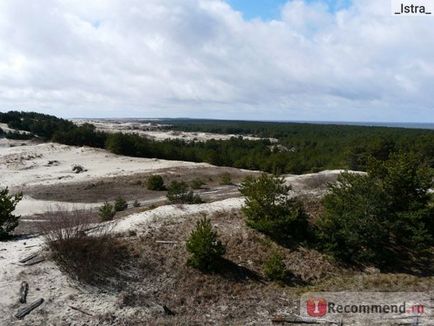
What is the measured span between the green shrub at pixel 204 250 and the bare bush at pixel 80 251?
217cm

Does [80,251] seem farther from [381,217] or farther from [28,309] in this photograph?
[381,217]

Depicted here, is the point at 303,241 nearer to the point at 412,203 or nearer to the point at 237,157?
the point at 412,203

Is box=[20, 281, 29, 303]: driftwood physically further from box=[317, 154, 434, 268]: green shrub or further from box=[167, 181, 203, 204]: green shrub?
box=[167, 181, 203, 204]: green shrub

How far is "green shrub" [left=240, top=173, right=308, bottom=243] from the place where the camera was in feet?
53.8

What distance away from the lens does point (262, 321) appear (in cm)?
1127

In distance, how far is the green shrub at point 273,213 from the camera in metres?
16.4

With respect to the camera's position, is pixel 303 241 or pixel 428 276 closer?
pixel 428 276

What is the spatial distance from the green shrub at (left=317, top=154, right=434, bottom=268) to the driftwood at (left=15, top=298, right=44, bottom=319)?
978 cm

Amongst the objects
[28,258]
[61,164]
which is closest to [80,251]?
[28,258]

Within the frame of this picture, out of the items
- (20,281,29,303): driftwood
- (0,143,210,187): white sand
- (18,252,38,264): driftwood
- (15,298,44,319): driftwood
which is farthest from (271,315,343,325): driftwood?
(0,143,210,187): white sand

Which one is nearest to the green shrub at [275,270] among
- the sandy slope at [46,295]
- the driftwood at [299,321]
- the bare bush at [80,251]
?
the driftwood at [299,321]

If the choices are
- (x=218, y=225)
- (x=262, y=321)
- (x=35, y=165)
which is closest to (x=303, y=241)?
(x=218, y=225)

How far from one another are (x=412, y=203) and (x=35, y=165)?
41.7 metres

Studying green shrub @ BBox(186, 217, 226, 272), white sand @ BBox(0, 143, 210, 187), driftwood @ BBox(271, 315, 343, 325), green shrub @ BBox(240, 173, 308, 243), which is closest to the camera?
driftwood @ BBox(271, 315, 343, 325)
